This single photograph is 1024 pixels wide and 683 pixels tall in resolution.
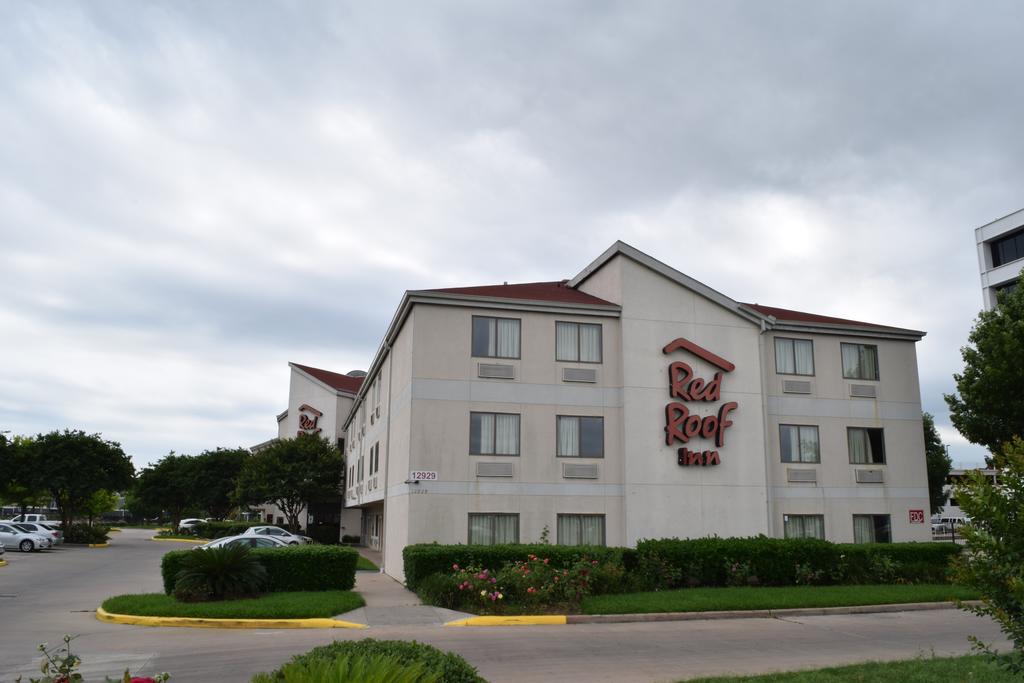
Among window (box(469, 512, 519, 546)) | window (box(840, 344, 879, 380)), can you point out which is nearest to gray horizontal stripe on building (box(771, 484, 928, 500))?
window (box(840, 344, 879, 380))

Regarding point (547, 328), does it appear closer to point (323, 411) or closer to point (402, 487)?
point (402, 487)

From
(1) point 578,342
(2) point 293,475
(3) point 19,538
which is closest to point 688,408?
(1) point 578,342

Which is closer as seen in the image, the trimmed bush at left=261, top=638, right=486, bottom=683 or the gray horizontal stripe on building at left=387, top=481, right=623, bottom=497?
the trimmed bush at left=261, top=638, right=486, bottom=683

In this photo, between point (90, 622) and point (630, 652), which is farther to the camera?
point (90, 622)

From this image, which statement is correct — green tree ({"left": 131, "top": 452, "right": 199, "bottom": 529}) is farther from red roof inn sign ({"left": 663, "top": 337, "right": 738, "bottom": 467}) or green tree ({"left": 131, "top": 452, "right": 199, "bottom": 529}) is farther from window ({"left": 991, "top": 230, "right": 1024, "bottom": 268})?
window ({"left": 991, "top": 230, "right": 1024, "bottom": 268})

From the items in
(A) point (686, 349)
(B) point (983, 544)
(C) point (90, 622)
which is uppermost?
(A) point (686, 349)

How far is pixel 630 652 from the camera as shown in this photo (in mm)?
13391

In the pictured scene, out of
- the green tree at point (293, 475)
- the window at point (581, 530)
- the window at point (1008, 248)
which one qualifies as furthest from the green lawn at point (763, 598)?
the window at point (1008, 248)

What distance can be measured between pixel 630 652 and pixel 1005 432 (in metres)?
19.6

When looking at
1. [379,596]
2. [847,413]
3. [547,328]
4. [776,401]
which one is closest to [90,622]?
[379,596]

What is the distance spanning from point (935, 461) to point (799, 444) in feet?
47.0

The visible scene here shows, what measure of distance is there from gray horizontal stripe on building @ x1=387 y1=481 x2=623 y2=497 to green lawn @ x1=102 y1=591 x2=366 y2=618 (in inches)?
192

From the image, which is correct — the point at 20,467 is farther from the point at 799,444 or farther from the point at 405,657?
the point at 405,657

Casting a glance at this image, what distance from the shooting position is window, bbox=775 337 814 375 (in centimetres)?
2773
